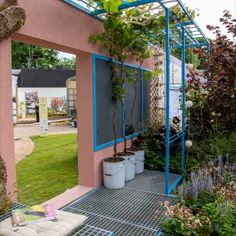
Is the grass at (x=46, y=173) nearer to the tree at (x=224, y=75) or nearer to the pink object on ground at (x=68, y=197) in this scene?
the pink object on ground at (x=68, y=197)

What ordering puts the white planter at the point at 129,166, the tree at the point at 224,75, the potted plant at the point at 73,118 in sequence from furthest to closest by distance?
the potted plant at the point at 73,118, the tree at the point at 224,75, the white planter at the point at 129,166

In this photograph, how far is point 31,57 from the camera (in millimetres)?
27500

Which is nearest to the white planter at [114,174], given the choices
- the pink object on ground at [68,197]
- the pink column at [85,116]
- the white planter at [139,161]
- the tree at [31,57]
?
the pink column at [85,116]

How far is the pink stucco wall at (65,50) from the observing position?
2629 millimetres

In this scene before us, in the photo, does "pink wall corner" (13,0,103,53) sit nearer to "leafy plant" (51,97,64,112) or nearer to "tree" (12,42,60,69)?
"leafy plant" (51,97,64,112)

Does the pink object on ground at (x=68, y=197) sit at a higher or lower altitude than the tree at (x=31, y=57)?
lower

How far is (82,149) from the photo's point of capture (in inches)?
163

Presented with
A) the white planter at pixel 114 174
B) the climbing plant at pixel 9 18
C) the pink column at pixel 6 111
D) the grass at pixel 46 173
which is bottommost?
the grass at pixel 46 173

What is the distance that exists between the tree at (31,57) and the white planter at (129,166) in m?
24.4

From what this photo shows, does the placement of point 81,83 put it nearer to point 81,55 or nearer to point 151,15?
point 81,55

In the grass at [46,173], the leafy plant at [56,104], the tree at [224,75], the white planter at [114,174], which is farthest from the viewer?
the leafy plant at [56,104]

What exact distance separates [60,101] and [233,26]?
15.8m

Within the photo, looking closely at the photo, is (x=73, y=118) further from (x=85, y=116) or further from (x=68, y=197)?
(x=68, y=197)

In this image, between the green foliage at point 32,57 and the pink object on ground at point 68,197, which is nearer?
the pink object on ground at point 68,197
